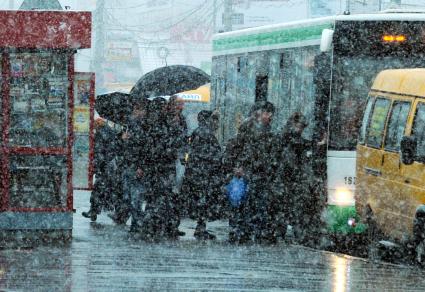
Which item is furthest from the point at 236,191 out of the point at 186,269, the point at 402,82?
the point at 186,269

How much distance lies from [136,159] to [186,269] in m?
4.12

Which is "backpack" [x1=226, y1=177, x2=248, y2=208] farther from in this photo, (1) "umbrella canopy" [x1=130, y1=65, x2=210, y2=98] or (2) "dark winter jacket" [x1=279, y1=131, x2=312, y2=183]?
(1) "umbrella canopy" [x1=130, y1=65, x2=210, y2=98]

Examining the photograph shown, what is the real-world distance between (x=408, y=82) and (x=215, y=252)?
298cm

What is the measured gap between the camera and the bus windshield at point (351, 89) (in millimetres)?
16500

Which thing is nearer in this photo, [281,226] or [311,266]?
[311,266]

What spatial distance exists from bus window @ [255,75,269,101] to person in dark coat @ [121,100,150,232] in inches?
139

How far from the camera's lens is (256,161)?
16.1 metres

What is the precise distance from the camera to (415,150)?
45.3 feet

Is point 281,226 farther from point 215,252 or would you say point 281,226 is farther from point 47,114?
point 47,114

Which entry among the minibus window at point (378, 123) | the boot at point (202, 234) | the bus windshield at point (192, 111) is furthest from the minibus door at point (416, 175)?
the bus windshield at point (192, 111)

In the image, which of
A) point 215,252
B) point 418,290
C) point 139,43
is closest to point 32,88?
point 215,252

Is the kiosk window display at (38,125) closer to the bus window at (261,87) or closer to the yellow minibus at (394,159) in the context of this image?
the yellow minibus at (394,159)

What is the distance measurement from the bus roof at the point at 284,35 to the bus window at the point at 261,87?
0.49 metres

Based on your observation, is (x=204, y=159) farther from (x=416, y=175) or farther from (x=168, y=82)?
(x=168, y=82)
